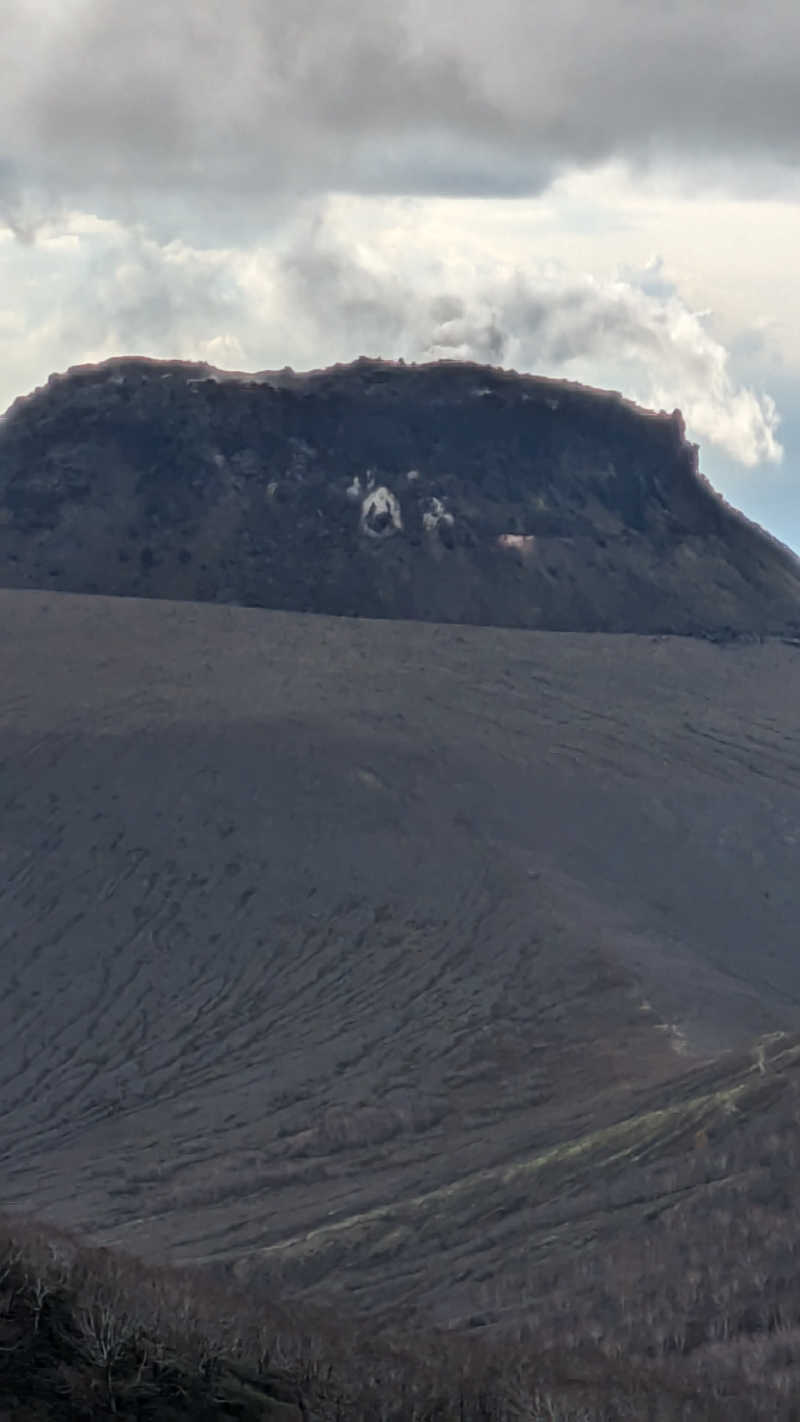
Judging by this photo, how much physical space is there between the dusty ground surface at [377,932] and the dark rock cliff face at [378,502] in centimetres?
508

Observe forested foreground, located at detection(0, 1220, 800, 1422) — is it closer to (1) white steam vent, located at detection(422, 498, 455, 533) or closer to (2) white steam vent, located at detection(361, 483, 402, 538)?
(2) white steam vent, located at detection(361, 483, 402, 538)

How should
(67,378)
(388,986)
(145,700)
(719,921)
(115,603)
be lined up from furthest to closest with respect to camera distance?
(67,378) → (115,603) → (145,700) → (719,921) → (388,986)

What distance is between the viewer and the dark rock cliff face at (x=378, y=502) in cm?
6981

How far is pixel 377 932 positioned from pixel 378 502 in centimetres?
2977

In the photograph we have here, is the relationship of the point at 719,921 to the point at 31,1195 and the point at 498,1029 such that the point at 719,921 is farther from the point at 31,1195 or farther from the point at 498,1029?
the point at 31,1195

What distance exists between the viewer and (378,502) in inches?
2876

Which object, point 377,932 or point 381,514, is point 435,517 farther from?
point 377,932

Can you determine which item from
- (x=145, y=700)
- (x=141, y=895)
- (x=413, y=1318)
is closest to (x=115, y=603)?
(x=145, y=700)

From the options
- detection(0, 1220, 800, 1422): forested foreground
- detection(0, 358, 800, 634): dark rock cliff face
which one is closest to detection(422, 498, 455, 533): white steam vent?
detection(0, 358, 800, 634): dark rock cliff face

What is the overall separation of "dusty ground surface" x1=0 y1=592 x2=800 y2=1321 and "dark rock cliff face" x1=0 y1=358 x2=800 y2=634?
5.08 metres

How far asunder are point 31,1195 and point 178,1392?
1913cm

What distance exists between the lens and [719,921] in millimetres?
50875

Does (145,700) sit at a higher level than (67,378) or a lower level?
lower

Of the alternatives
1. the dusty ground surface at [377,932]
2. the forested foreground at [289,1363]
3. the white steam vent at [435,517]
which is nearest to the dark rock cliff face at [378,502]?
the white steam vent at [435,517]
